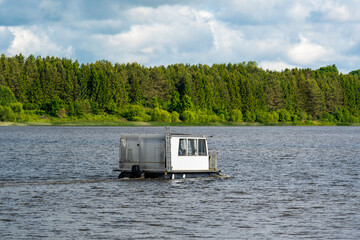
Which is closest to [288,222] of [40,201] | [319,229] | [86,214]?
[319,229]

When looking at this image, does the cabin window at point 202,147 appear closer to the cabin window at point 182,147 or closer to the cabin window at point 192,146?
the cabin window at point 192,146

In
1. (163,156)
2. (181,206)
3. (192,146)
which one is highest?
(192,146)

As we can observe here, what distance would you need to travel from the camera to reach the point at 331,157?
86.2 metres

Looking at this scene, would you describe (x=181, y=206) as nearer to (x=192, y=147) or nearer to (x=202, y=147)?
(x=192, y=147)

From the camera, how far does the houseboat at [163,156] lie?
46906mm

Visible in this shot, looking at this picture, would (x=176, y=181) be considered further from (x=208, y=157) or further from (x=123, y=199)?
(x=123, y=199)

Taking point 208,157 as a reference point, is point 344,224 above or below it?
below

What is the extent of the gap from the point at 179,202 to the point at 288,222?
9246mm

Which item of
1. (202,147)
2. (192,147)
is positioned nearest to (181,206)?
(192,147)

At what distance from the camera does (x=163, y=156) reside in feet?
154

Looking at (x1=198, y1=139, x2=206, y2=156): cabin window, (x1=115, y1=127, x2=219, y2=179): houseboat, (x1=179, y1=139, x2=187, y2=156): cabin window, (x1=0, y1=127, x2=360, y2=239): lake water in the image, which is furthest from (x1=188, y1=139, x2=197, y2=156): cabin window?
(x1=0, y1=127, x2=360, y2=239): lake water

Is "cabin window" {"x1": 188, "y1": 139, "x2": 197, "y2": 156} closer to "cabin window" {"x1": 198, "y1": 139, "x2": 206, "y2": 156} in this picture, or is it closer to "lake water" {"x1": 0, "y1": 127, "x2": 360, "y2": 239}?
"cabin window" {"x1": 198, "y1": 139, "x2": 206, "y2": 156}

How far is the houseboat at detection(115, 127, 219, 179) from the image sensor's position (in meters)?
46.9

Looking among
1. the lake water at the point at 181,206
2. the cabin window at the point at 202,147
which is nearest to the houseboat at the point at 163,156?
the cabin window at the point at 202,147
